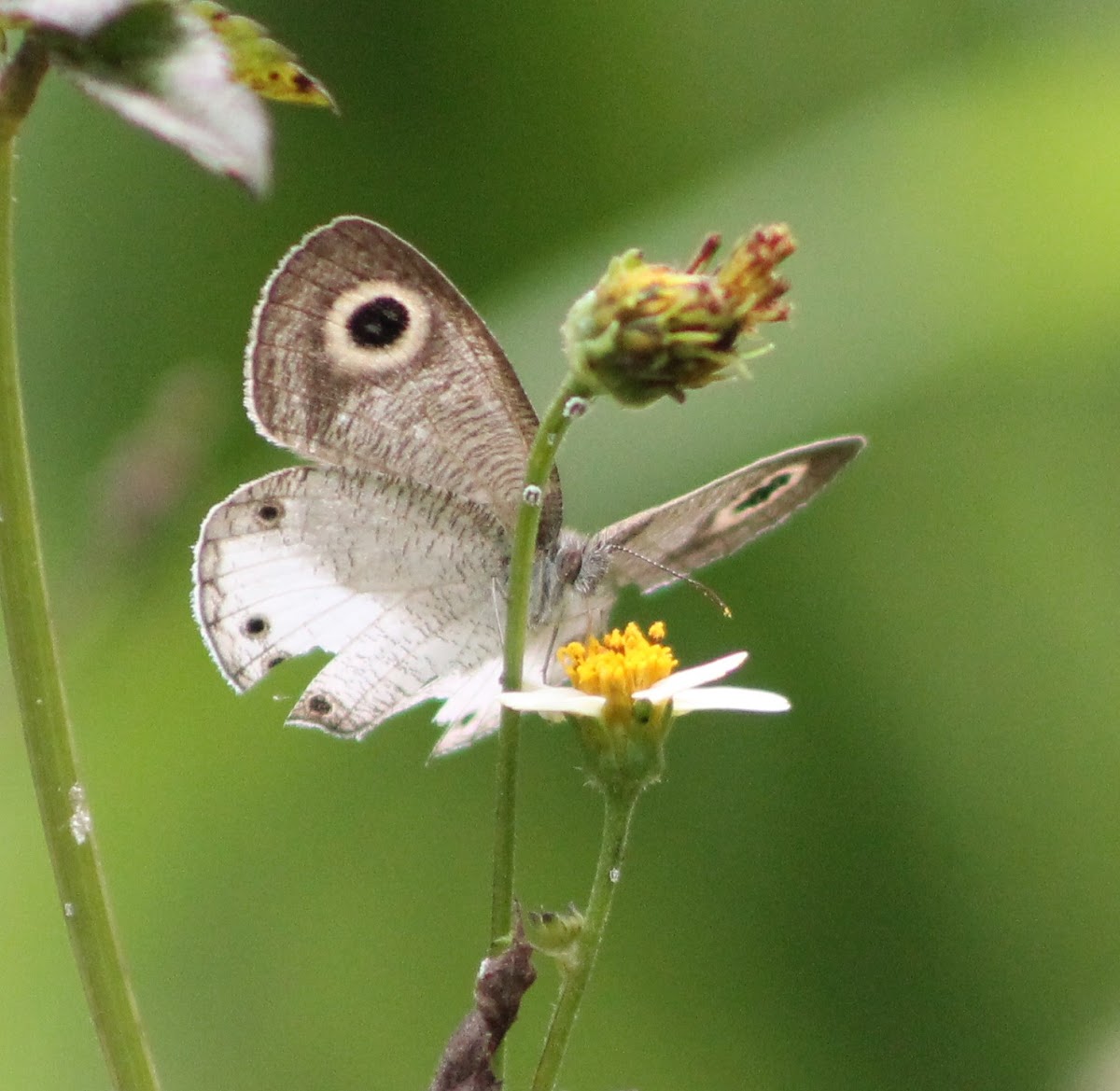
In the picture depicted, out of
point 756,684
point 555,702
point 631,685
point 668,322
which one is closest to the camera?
point 668,322

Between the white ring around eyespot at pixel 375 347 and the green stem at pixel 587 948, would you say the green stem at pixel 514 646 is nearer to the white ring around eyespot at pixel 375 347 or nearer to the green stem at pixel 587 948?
the green stem at pixel 587 948

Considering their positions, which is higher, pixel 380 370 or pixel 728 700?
pixel 380 370

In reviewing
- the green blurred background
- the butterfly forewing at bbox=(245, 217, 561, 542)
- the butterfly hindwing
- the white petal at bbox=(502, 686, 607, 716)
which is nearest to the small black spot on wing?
the butterfly hindwing

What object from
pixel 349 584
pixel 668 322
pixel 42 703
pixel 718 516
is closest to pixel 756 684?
pixel 718 516

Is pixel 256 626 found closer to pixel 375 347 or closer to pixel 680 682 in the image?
pixel 375 347

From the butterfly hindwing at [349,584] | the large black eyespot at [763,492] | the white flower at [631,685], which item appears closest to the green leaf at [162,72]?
the white flower at [631,685]

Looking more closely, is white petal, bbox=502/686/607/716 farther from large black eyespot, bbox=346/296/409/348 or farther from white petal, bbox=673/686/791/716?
large black eyespot, bbox=346/296/409/348
